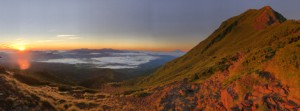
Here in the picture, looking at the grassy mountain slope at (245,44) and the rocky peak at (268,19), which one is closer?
the grassy mountain slope at (245,44)

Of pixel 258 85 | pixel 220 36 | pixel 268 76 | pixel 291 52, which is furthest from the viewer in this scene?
pixel 220 36

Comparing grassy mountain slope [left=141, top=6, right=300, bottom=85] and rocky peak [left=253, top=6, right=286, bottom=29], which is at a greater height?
rocky peak [left=253, top=6, right=286, bottom=29]

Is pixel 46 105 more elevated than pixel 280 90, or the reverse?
pixel 280 90

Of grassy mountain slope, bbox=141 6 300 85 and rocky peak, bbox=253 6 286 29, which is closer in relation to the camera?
grassy mountain slope, bbox=141 6 300 85

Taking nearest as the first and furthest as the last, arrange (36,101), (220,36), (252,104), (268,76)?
(252,104) → (268,76) → (36,101) → (220,36)

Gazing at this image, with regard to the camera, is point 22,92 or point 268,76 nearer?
point 268,76

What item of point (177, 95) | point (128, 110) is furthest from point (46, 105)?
point (177, 95)

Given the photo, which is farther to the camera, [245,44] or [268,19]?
[268,19]

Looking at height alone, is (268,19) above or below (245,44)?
above

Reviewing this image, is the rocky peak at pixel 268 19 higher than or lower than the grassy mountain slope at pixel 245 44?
higher

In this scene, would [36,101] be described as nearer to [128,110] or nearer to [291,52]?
[128,110]

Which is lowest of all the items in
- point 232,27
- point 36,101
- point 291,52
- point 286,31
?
point 36,101
